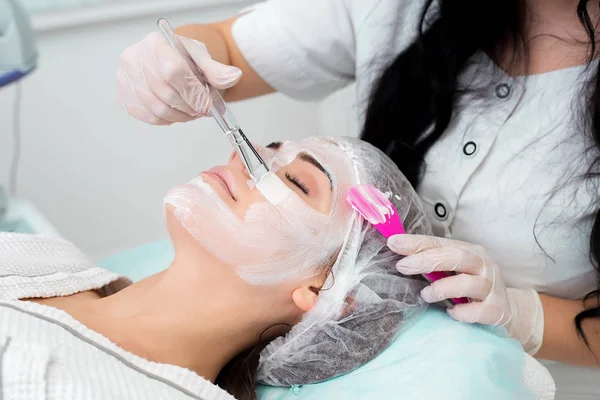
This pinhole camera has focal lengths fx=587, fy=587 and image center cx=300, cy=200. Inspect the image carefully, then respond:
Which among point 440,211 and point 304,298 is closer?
point 304,298

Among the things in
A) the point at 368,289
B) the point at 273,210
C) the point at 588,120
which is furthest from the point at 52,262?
the point at 588,120

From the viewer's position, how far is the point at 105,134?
85.0 inches

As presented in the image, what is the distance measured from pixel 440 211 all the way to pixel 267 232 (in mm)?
399

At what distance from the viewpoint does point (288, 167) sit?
101 centimetres

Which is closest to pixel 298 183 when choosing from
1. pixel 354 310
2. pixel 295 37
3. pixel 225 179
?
pixel 225 179

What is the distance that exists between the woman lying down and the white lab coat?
13 cm

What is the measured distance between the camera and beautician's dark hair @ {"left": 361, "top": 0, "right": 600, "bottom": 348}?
1129mm

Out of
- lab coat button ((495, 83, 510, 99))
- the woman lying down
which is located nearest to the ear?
the woman lying down

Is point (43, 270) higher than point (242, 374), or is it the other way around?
point (43, 270)

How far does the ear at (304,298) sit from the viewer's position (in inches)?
37.4

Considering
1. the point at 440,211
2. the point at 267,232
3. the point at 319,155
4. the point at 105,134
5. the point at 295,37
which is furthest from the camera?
the point at 105,134

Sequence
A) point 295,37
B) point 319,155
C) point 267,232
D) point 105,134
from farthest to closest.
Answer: point 105,134, point 295,37, point 319,155, point 267,232

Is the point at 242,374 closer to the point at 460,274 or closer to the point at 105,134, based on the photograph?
the point at 460,274

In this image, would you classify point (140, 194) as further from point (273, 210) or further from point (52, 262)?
point (273, 210)
